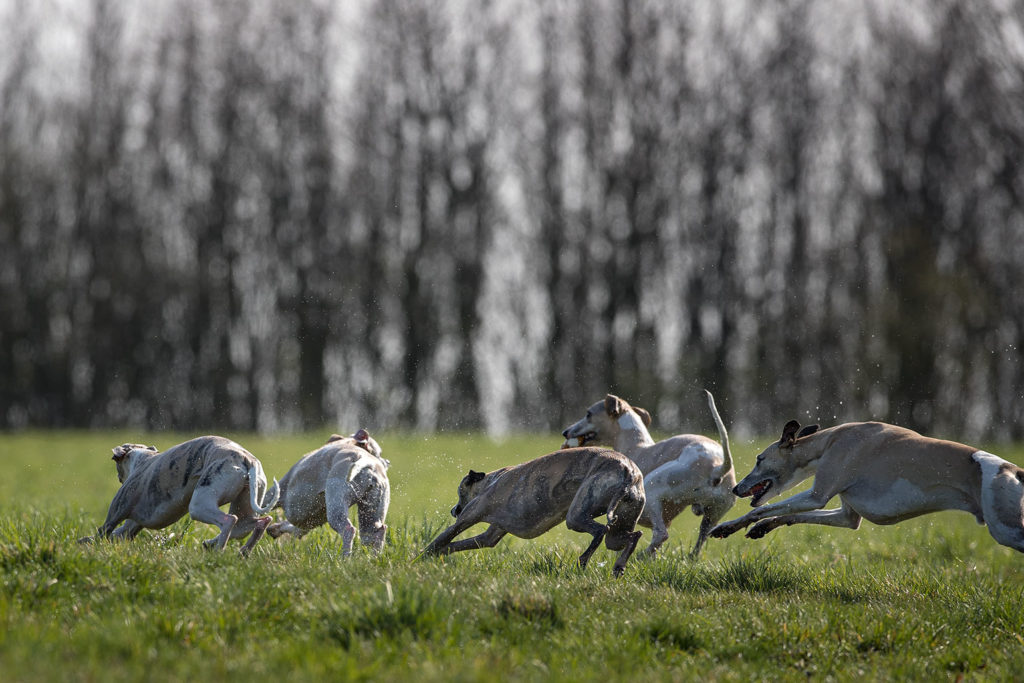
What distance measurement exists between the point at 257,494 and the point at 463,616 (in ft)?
7.21

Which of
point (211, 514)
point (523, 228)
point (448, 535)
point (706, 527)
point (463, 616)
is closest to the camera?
point (463, 616)

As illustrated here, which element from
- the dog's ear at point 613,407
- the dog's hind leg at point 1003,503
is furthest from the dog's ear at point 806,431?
the dog's ear at point 613,407

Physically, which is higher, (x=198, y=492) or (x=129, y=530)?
(x=198, y=492)

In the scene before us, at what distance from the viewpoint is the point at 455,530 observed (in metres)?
6.74

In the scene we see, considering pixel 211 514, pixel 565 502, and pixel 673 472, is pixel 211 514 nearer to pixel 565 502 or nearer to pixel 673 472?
pixel 565 502

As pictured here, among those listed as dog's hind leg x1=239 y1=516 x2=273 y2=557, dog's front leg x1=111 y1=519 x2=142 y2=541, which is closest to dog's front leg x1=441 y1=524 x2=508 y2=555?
dog's hind leg x1=239 y1=516 x2=273 y2=557

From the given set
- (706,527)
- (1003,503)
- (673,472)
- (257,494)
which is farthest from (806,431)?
(257,494)

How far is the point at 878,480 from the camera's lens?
6.66 meters

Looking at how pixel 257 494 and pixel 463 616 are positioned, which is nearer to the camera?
pixel 463 616

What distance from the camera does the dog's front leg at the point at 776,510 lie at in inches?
266

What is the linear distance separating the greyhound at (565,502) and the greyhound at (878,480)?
2.36 feet

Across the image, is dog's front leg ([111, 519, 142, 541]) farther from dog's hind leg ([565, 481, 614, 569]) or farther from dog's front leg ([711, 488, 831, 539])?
dog's front leg ([711, 488, 831, 539])

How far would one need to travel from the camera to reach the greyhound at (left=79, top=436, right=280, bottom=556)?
6.46 meters

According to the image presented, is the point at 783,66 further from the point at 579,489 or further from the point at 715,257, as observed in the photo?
the point at 579,489
